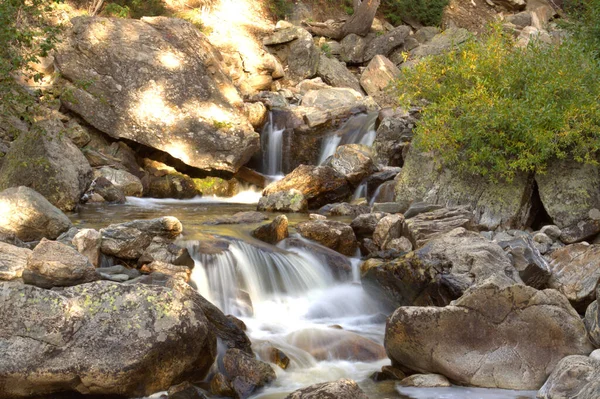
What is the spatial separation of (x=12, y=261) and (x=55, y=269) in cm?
77

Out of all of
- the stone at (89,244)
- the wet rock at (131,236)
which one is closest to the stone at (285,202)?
the wet rock at (131,236)

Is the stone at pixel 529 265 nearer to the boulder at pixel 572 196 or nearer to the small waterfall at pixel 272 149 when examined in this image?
the boulder at pixel 572 196

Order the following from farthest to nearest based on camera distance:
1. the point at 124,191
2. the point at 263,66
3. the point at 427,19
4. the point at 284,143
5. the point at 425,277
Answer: the point at 427,19
the point at 263,66
the point at 284,143
the point at 124,191
the point at 425,277

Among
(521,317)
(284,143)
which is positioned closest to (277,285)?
(521,317)

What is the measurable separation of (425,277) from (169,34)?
13125 millimetres

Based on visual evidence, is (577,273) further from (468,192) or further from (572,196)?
(468,192)

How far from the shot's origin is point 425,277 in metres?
9.09

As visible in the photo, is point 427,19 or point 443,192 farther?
point 427,19

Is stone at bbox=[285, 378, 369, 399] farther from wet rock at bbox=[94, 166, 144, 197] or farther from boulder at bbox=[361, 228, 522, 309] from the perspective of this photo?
wet rock at bbox=[94, 166, 144, 197]

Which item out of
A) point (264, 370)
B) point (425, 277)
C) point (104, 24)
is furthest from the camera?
point (104, 24)

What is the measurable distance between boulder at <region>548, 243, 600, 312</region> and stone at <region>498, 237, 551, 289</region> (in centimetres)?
15

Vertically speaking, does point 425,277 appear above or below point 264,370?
above

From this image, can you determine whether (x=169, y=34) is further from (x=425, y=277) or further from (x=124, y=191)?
(x=425, y=277)

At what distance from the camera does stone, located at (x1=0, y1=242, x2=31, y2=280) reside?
738cm
